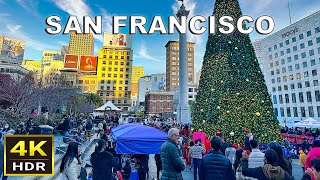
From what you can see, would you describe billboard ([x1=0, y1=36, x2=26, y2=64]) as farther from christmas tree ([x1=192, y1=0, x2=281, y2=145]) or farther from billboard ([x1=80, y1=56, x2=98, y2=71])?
christmas tree ([x1=192, y1=0, x2=281, y2=145])

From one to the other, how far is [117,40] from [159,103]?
3142 centimetres

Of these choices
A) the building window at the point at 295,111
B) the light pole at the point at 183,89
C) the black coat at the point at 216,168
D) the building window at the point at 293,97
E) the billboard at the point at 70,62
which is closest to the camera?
the black coat at the point at 216,168

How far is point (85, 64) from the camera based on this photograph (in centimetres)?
8194

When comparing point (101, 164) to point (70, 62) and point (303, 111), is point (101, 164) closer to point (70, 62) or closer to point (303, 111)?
point (303, 111)

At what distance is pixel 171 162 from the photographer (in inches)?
156

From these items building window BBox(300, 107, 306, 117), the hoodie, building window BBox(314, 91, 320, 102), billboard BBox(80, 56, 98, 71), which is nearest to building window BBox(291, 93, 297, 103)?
building window BBox(300, 107, 306, 117)

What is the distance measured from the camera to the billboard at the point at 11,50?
2725 inches

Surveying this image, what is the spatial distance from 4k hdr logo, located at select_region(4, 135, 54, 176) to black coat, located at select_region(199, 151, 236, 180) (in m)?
2.47

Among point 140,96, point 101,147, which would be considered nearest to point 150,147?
point 101,147

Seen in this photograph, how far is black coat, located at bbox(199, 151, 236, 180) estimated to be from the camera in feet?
11.9

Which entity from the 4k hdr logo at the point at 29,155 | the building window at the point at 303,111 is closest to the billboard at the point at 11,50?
the 4k hdr logo at the point at 29,155

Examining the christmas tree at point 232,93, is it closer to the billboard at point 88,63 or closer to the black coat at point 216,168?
the black coat at point 216,168

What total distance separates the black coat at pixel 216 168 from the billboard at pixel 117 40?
87.3 metres

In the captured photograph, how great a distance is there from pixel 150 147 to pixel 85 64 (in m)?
81.7
